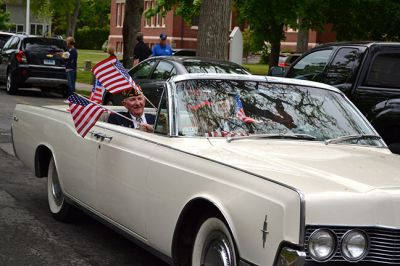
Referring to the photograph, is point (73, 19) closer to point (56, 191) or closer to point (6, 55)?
point (6, 55)

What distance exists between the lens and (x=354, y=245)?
11.4 ft

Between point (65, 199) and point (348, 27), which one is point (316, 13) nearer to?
point (348, 27)

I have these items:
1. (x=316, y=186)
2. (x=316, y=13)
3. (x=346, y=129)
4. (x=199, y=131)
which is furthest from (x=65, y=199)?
(x=316, y=13)

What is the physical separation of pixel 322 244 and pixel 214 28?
1106 centimetres

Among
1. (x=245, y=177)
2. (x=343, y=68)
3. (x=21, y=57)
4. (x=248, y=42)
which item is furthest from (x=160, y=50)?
(x=248, y=42)

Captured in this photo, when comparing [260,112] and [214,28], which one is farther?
[214,28]

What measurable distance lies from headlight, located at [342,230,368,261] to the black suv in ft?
59.7

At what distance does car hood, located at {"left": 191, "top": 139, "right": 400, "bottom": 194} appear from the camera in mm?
3652

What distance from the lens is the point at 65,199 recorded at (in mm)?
6492

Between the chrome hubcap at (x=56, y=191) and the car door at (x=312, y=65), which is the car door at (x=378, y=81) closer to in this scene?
the car door at (x=312, y=65)

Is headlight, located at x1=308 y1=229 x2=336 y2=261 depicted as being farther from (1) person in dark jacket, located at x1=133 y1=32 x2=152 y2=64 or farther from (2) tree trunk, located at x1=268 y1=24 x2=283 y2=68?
(2) tree trunk, located at x1=268 y1=24 x2=283 y2=68

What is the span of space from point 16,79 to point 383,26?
1558 cm

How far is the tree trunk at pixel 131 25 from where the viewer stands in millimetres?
22141

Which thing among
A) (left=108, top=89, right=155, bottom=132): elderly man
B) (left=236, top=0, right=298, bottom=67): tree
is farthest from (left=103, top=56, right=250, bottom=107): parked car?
(left=236, top=0, right=298, bottom=67): tree
